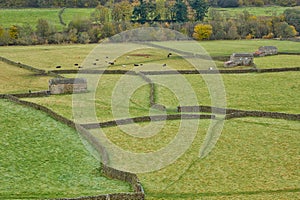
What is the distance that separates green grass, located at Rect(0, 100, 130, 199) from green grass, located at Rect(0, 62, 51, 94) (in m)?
19.4

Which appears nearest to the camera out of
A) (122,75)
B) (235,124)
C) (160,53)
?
(235,124)

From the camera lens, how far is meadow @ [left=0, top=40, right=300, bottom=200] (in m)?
33.8

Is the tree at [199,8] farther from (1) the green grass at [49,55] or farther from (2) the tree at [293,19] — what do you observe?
(1) the green grass at [49,55]

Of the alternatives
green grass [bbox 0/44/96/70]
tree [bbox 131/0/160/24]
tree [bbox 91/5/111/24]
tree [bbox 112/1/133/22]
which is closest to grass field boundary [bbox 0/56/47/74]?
green grass [bbox 0/44/96/70]

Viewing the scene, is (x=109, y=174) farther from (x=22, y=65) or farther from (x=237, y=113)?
(x=22, y=65)

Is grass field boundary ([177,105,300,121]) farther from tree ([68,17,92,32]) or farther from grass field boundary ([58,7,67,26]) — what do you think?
grass field boundary ([58,7,67,26])

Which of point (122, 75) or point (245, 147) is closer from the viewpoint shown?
point (245, 147)

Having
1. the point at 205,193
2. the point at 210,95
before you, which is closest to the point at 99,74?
the point at 210,95

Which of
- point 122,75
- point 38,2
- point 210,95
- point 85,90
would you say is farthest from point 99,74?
point 38,2

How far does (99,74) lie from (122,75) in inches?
153

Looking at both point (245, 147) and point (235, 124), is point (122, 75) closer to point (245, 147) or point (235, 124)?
point (235, 124)

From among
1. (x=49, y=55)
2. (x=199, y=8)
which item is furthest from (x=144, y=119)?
(x=199, y=8)

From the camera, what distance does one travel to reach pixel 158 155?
40750mm

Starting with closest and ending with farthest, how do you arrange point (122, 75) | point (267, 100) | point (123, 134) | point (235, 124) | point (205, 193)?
point (205, 193), point (123, 134), point (235, 124), point (267, 100), point (122, 75)
